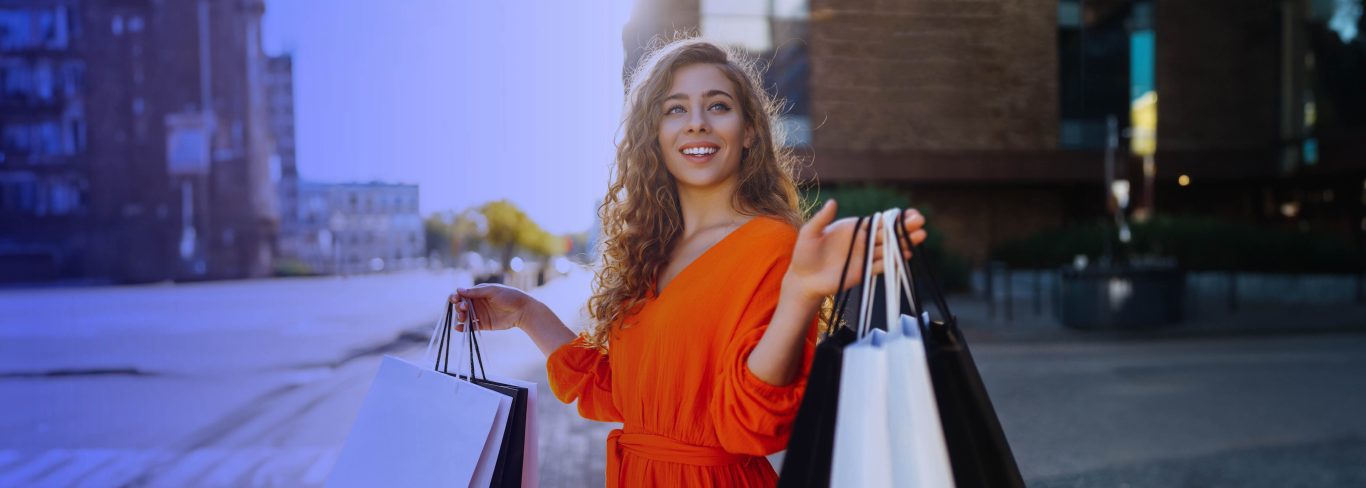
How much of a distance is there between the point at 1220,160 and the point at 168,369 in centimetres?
2852

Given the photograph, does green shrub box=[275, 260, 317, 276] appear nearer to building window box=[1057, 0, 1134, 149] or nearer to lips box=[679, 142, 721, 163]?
building window box=[1057, 0, 1134, 149]

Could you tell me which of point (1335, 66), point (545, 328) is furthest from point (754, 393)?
point (1335, 66)

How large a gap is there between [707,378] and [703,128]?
1.49ft

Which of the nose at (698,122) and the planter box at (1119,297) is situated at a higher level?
the nose at (698,122)

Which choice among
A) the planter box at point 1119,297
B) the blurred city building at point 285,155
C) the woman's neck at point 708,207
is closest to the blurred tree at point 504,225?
the blurred city building at point 285,155

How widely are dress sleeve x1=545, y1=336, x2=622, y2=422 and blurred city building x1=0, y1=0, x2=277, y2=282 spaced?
52.2 metres

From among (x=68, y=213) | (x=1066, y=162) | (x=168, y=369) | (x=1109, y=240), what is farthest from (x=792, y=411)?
(x=68, y=213)

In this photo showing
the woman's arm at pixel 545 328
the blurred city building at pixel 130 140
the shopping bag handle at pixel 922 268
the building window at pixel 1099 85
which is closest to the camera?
the shopping bag handle at pixel 922 268

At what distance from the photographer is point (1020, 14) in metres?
3.51

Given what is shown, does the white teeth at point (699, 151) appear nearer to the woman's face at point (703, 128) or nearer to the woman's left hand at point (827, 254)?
the woman's face at point (703, 128)

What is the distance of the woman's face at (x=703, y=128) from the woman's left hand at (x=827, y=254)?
47cm

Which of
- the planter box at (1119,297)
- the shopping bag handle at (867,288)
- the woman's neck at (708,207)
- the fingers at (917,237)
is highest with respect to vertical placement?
the woman's neck at (708,207)

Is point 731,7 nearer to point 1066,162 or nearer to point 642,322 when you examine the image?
point 1066,162

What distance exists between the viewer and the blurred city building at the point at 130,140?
46062 millimetres
